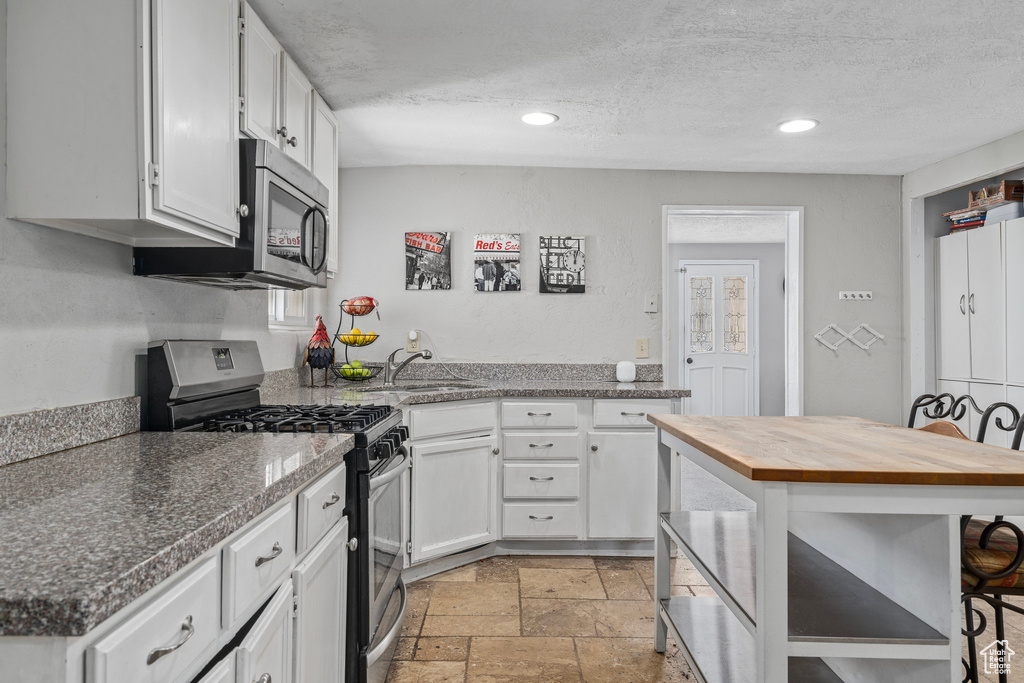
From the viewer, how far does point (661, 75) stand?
2404 millimetres

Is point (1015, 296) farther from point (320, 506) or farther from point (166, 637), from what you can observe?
point (166, 637)

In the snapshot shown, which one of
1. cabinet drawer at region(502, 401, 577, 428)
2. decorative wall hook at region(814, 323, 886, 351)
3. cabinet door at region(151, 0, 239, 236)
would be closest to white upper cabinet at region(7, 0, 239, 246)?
cabinet door at region(151, 0, 239, 236)

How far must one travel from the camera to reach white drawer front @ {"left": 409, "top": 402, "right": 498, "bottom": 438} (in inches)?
109

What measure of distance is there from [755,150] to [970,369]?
1.80 meters

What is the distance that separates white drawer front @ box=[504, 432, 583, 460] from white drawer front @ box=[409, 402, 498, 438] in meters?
0.14

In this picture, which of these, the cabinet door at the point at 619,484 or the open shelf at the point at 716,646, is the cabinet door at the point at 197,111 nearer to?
the open shelf at the point at 716,646

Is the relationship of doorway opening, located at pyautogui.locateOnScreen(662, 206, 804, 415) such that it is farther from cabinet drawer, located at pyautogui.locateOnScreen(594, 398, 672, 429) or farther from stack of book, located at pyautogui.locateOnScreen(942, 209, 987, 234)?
cabinet drawer, located at pyautogui.locateOnScreen(594, 398, 672, 429)

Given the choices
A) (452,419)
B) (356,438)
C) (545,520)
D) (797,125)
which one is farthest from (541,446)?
(797,125)

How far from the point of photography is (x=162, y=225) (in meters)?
1.38

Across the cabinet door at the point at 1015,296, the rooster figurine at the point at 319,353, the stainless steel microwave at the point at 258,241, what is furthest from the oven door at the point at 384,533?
the cabinet door at the point at 1015,296

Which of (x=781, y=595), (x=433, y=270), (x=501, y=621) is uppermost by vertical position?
(x=433, y=270)

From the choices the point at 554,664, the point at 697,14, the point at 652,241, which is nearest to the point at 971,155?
the point at 652,241

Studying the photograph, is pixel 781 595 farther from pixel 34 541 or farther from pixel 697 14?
pixel 697 14

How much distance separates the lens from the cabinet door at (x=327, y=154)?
253 cm
